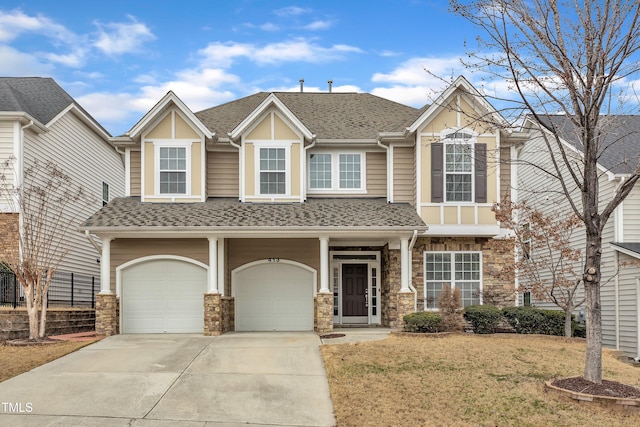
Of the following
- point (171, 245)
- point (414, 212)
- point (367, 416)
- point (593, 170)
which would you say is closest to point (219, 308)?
point (171, 245)

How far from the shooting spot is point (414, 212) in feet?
63.6

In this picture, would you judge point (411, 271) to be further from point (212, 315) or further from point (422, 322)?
point (212, 315)

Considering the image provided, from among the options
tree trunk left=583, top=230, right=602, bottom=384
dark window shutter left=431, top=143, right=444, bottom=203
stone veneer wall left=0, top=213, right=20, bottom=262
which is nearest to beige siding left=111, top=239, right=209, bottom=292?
stone veneer wall left=0, top=213, right=20, bottom=262

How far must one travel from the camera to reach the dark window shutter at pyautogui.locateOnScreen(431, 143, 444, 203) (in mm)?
19547

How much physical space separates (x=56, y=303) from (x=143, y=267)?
12.6 feet

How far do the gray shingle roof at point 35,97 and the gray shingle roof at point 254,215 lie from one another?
171 inches

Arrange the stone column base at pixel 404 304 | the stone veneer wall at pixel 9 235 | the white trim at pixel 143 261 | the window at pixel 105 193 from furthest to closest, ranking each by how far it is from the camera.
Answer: the window at pixel 105 193 → the stone veneer wall at pixel 9 235 → the white trim at pixel 143 261 → the stone column base at pixel 404 304

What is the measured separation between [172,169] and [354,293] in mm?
6658

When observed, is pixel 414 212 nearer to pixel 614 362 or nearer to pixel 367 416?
pixel 614 362

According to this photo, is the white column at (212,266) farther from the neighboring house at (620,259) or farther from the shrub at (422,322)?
the neighboring house at (620,259)

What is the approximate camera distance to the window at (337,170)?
68.7 ft

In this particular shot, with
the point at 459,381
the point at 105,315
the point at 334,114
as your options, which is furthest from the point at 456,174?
the point at 105,315

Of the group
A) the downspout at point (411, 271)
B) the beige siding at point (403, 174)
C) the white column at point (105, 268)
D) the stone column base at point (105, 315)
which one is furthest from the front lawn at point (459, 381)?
the white column at point (105, 268)

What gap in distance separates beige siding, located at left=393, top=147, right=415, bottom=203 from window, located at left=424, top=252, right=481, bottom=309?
1.84m
